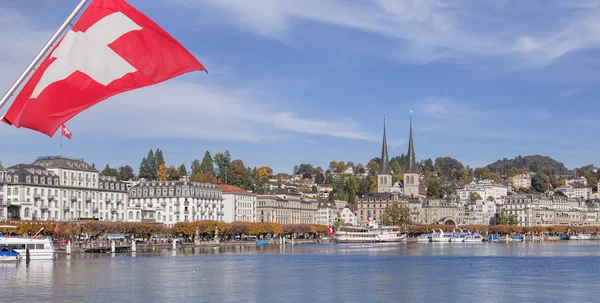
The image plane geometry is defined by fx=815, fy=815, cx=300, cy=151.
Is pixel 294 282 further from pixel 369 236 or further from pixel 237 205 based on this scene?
pixel 369 236

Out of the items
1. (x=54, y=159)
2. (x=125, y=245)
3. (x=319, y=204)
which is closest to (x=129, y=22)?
(x=125, y=245)

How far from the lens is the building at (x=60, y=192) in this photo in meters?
102

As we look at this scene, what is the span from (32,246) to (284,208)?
105637 millimetres

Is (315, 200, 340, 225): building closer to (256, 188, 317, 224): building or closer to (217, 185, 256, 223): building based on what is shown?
(256, 188, 317, 224): building

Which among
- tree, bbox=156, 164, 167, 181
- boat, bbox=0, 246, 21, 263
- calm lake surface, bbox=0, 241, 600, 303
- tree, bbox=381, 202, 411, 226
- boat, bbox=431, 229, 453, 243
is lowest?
boat, bbox=431, 229, 453, 243

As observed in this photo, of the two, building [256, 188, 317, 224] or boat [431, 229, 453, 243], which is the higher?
building [256, 188, 317, 224]

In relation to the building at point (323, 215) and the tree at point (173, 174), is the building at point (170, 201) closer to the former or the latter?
the tree at point (173, 174)

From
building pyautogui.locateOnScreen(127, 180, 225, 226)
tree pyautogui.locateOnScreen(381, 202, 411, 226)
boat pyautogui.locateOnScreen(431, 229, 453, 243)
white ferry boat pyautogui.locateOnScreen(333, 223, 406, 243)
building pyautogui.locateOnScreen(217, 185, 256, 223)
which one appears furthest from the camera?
tree pyautogui.locateOnScreen(381, 202, 411, 226)

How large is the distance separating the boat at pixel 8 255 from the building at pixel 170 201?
2267 inches

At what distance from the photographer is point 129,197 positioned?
446 feet

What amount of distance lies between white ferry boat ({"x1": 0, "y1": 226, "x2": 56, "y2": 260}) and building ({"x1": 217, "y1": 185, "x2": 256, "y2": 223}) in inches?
3006

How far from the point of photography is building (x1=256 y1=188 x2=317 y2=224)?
166625 millimetres

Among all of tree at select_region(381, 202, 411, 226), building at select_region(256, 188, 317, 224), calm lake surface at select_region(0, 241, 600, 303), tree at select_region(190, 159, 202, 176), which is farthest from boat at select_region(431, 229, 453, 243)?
calm lake surface at select_region(0, 241, 600, 303)

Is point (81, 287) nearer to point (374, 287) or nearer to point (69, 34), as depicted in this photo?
point (374, 287)
